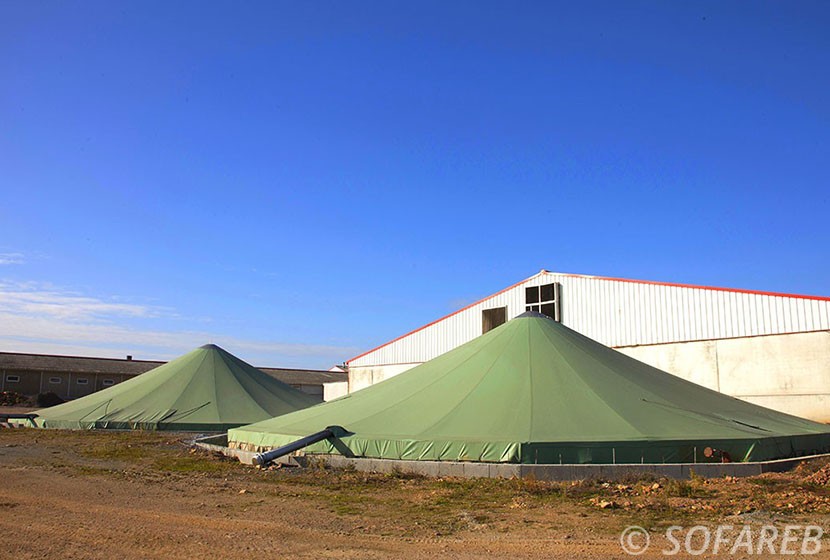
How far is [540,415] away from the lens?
1196 centimetres

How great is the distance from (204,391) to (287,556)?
791 inches

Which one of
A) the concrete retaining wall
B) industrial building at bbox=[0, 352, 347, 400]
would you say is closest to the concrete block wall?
the concrete retaining wall

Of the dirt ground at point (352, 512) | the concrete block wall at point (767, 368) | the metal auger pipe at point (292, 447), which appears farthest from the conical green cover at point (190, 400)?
the concrete block wall at point (767, 368)

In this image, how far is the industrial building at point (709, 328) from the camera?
18766 mm

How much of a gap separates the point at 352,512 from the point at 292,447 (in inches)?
162

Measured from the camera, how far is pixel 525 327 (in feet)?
49.9

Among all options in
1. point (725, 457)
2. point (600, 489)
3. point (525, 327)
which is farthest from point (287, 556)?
point (525, 327)

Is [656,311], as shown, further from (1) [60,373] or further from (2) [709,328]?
(1) [60,373]

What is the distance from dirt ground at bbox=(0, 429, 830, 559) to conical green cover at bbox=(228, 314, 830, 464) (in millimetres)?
832

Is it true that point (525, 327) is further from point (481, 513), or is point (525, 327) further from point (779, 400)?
point (779, 400)

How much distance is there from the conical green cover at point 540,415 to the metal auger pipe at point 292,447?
0.19 metres

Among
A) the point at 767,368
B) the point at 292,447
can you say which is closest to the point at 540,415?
the point at 292,447

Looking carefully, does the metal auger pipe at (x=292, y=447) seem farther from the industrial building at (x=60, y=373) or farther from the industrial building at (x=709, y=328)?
the industrial building at (x=60, y=373)

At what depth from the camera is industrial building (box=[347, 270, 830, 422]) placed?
18766mm
